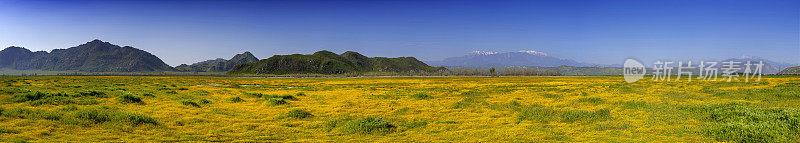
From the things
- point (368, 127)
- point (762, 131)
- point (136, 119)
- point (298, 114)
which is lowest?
point (298, 114)

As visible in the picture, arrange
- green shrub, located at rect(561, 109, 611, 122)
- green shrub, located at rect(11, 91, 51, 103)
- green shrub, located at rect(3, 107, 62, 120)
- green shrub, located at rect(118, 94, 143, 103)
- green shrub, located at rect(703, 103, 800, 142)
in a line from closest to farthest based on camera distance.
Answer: green shrub, located at rect(703, 103, 800, 142), green shrub, located at rect(3, 107, 62, 120), green shrub, located at rect(561, 109, 611, 122), green shrub, located at rect(11, 91, 51, 103), green shrub, located at rect(118, 94, 143, 103)

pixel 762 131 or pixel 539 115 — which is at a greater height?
pixel 762 131

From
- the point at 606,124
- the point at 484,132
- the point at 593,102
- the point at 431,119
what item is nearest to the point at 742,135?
the point at 606,124

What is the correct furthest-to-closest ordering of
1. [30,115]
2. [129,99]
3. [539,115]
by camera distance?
[129,99] < [539,115] < [30,115]

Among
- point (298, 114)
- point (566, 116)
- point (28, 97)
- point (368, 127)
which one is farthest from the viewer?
point (28, 97)

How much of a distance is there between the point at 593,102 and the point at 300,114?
20.2 metres

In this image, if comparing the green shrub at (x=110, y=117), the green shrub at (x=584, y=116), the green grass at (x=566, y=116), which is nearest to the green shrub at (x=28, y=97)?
the green shrub at (x=110, y=117)

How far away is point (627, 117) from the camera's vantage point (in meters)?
16.4

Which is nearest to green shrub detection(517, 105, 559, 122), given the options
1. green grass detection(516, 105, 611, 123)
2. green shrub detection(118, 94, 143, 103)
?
green grass detection(516, 105, 611, 123)

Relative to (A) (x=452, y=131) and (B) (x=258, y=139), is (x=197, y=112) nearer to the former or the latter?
(B) (x=258, y=139)

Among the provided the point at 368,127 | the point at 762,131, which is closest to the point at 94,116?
the point at 368,127

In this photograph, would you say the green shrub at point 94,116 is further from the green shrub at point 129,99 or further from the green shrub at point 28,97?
the green shrub at point 28,97

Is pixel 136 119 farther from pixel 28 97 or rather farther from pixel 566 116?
pixel 566 116

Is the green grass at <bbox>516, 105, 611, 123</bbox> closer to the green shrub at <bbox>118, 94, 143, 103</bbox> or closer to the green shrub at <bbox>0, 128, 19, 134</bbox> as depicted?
the green shrub at <bbox>0, 128, 19, 134</bbox>
